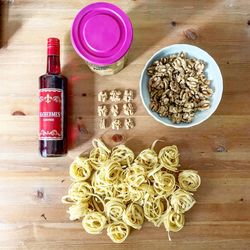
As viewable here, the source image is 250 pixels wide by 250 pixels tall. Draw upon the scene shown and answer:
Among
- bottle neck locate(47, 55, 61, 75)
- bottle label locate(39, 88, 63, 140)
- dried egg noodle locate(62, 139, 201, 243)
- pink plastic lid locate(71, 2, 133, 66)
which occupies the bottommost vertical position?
dried egg noodle locate(62, 139, 201, 243)

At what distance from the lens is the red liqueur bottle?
0.81m

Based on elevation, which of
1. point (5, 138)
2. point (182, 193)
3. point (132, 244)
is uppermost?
point (5, 138)

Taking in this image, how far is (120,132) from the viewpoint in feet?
2.93

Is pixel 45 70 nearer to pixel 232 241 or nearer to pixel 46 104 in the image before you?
pixel 46 104

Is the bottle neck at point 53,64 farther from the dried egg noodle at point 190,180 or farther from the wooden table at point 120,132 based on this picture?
the dried egg noodle at point 190,180

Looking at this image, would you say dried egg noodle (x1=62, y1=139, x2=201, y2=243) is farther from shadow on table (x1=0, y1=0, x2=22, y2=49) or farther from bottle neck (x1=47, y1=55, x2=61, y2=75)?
shadow on table (x1=0, y1=0, x2=22, y2=49)

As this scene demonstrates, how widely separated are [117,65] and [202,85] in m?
0.19

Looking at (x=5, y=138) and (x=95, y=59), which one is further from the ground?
(x=95, y=59)

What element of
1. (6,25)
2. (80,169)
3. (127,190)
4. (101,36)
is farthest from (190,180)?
(6,25)

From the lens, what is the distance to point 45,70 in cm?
89

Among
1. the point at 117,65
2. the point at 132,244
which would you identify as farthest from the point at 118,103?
the point at 132,244

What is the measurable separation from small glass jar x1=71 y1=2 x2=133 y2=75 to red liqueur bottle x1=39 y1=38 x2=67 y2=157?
73 mm

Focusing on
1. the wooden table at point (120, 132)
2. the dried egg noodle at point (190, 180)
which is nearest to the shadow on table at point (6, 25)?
the wooden table at point (120, 132)

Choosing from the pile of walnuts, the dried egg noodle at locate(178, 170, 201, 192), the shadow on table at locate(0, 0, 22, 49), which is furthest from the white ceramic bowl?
the shadow on table at locate(0, 0, 22, 49)
